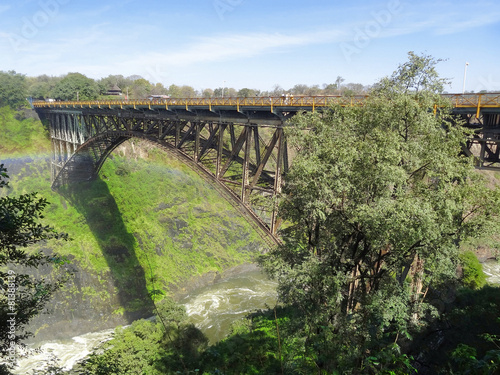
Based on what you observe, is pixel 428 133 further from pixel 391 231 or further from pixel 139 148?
pixel 139 148

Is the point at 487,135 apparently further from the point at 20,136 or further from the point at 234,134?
the point at 20,136

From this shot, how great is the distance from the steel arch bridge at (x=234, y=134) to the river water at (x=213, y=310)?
9507 millimetres

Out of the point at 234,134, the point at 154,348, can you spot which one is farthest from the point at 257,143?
the point at 154,348

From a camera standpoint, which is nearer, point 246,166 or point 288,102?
point 288,102

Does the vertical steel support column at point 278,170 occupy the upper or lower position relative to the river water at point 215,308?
upper

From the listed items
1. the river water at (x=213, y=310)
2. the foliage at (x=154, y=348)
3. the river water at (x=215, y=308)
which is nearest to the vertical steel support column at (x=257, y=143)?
the foliage at (x=154, y=348)

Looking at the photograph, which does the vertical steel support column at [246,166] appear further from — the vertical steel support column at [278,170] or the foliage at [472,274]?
the foliage at [472,274]

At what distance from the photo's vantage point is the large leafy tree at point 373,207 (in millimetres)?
8133

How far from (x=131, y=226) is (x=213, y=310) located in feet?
52.9

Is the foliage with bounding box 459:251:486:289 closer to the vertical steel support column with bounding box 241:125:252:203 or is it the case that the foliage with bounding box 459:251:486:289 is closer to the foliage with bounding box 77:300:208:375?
the vertical steel support column with bounding box 241:125:252:203

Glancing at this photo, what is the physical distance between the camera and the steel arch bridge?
11.8 m

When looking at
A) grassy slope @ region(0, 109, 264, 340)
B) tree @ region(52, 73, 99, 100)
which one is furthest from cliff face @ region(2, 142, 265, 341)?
tree @ region(52, 73, 99, 100)

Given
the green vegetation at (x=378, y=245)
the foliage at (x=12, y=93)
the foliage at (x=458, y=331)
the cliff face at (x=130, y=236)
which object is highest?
the foliage at (x=12, y=93)

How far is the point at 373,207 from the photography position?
8.67m
